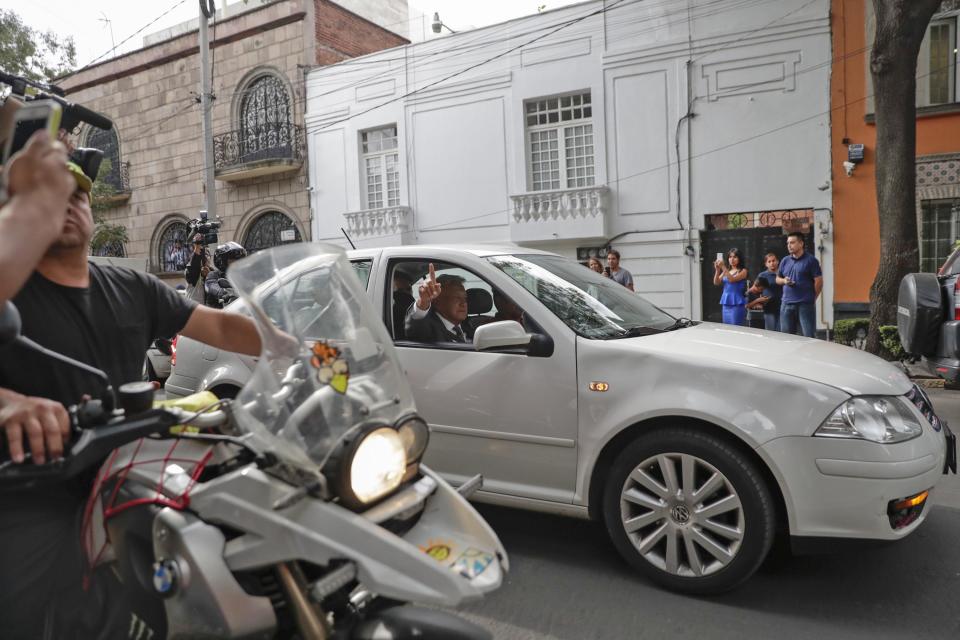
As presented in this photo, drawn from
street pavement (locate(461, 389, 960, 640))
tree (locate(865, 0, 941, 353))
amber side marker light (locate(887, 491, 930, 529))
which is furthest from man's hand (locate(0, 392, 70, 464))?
tree (locate(865, 0, 941, 353))

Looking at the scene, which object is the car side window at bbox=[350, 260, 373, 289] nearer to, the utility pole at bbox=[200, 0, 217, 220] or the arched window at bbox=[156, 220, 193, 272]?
the utility pole at bbox=[200, 0, 217, 220]

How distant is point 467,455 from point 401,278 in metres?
1.12

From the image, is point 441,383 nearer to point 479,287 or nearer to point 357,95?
point 479,287

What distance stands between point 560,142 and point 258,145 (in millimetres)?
9565

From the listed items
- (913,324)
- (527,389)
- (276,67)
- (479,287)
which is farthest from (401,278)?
(276,67)

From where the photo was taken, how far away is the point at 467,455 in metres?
3.71

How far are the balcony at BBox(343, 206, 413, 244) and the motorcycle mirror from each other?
16.5 m

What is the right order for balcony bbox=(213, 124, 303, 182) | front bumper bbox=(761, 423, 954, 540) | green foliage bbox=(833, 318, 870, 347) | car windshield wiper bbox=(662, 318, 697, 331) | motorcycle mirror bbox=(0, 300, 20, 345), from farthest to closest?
balcony bbox=(213, 124, 303, 182) < green foliage bbox=(833, 318, 870, 347) < car windshield wiper bbox=(662, 318, 697, 331) < front bumper bbox=(761, 423, 954, 540) < motorcycle mirror bbox=(0, 300, 20, 345)

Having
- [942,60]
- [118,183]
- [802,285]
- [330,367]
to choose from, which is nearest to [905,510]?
[330,367]

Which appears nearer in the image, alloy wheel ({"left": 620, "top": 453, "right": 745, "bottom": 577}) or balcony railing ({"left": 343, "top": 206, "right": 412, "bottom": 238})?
alloy wheel ({"left": 620, "top": 453, "right": 745, "bottom": 577})

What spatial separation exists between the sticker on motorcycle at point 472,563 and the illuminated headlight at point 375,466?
234 millimetres

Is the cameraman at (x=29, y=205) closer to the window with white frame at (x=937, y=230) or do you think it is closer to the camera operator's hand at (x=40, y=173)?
the camera operator's hand at (x=40, y=173)

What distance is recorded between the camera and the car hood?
10.2ft

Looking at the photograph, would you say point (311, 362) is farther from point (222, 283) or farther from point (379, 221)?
point (379, 221)
